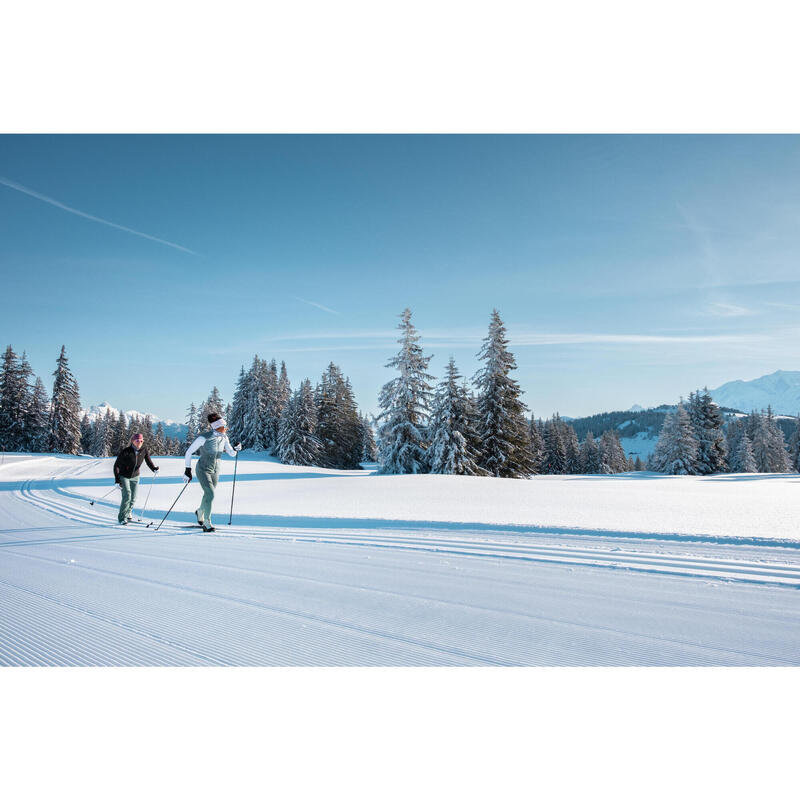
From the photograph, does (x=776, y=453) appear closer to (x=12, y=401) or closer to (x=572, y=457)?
(x=572, y=457)

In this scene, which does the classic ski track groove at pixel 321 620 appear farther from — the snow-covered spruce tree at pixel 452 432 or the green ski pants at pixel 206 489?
the snow-covered spruce tree at pixel 452 432

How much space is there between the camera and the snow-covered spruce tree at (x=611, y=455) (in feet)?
198

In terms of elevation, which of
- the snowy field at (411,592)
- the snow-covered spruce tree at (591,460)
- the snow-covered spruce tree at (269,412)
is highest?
the snow-covered spruce tree at (269,412)

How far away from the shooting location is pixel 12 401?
1674 inches

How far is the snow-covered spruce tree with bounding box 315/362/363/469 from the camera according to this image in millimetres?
42000

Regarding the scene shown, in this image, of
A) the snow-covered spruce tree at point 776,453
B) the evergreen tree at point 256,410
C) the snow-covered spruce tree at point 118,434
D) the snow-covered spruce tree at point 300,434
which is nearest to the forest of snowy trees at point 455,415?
the snow-covered spruce tree at point 300,434

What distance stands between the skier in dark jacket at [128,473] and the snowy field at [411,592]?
0.68 m

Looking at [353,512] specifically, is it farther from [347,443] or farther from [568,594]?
[347,443]

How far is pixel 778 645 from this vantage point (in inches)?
109

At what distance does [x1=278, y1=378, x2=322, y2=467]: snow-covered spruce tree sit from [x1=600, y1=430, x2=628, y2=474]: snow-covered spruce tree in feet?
134

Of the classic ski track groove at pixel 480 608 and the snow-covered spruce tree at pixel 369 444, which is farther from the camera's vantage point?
the snow-covered spruce tree at pixel 369 444

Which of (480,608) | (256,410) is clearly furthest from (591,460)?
(480,608)
